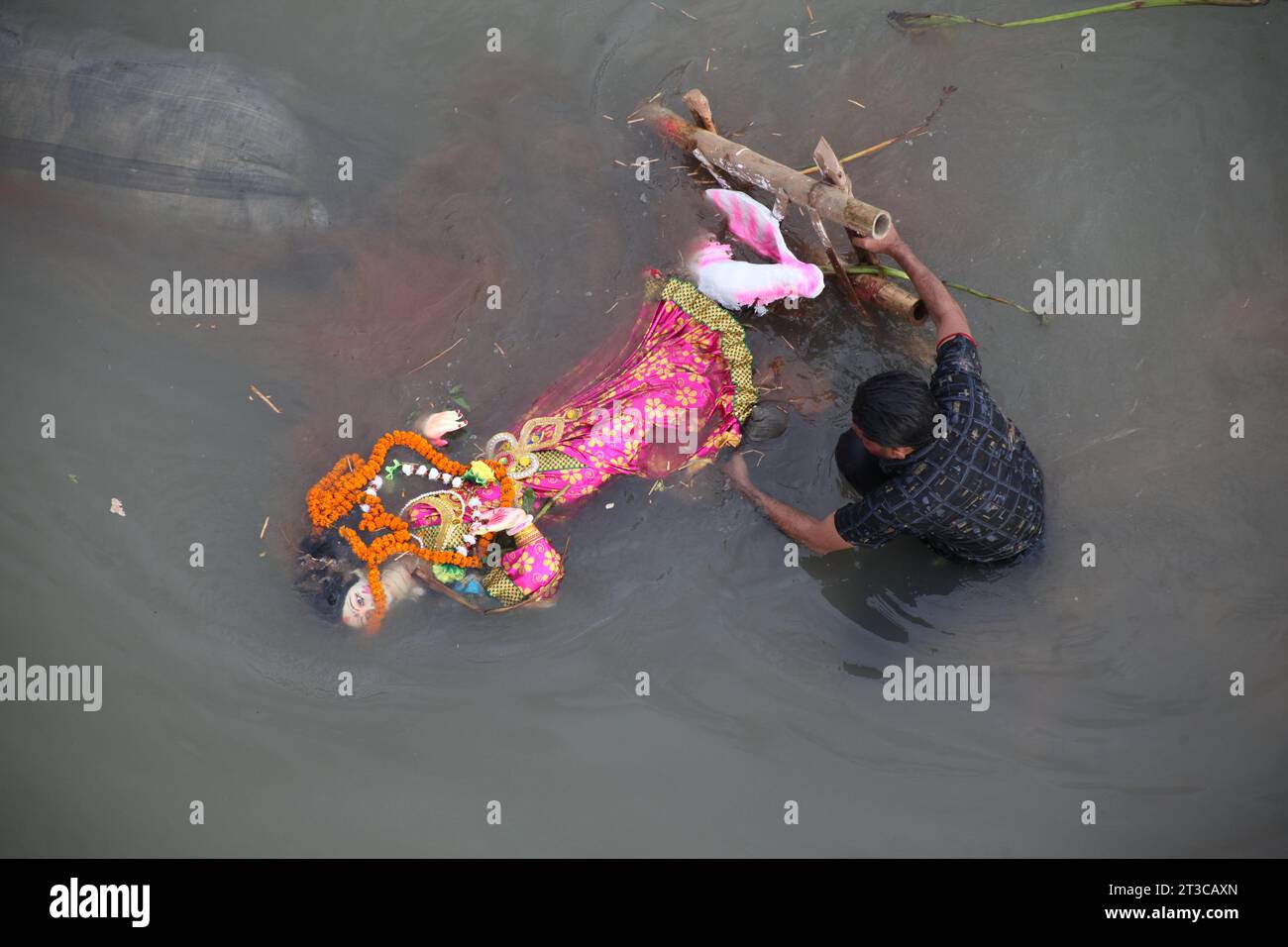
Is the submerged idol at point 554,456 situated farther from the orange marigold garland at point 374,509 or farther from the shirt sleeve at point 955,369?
the shirt sleeve at point 955,369

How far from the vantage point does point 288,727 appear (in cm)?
374

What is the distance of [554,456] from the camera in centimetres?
346

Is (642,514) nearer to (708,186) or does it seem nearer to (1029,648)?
(708,186)

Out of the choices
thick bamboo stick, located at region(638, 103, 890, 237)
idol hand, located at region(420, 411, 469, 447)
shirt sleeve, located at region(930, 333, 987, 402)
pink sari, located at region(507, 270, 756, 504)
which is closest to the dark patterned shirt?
shirt sleeve, located at region(930, 333, 987, 402)

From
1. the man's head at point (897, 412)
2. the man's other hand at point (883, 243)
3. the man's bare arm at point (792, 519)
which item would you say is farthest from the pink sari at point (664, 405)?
the man's head at point (897, 412)

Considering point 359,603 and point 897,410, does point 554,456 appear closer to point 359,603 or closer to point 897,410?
point 359,603

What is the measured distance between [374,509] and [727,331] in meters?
1.54

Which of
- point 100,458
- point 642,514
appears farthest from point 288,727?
point 642,514

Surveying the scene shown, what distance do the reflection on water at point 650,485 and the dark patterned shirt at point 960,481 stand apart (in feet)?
1.77

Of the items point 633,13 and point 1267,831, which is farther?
point 633,13

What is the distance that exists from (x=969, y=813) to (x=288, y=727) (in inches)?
108

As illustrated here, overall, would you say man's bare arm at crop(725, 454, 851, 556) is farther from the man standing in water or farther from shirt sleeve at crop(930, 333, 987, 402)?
shirt sleeve at crop(930, 333, 987, 402)

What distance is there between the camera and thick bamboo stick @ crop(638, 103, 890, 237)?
303 centimetres

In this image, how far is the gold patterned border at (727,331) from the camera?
3496mm
